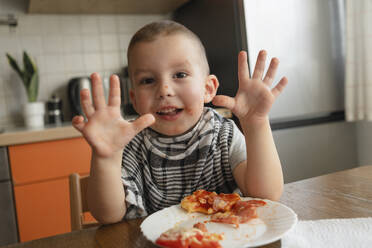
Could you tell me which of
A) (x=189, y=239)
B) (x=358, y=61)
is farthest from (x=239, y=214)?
(x=358, y=61)

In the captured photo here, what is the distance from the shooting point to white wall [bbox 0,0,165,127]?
2.30 m

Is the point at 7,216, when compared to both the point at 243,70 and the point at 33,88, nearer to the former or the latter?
the point at 33,88

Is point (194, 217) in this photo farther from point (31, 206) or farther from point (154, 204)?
point (31, 206)

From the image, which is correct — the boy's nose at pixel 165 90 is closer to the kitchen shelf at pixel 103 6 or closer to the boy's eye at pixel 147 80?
the boy's eye at pixel 147 80

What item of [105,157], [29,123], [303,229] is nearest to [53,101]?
[29,123]

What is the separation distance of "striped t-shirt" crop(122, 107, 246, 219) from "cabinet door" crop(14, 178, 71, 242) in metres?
1.14

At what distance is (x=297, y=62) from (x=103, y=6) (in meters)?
1.30

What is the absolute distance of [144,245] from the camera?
1.90 ft

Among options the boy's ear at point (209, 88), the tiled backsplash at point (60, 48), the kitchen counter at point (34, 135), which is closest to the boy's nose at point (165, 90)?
the boy's ear at point (209, 88)

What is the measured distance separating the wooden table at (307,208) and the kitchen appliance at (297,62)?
49.7 inches

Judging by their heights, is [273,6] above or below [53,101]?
above

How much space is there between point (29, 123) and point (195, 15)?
128cm

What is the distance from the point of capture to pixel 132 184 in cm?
81

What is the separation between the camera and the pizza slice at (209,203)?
2.07 feet
